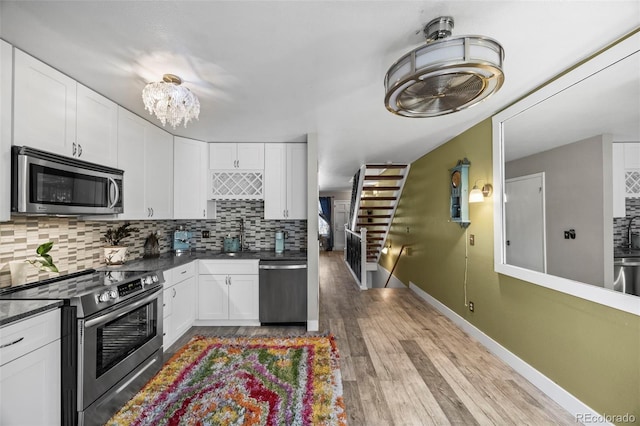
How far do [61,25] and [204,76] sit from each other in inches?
29.8

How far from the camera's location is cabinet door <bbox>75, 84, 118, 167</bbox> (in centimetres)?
209

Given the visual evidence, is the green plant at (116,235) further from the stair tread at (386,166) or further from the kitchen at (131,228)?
the stair tread at (386,166)

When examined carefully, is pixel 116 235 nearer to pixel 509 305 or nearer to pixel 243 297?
pixel 243 297

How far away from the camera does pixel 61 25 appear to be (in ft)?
4.80

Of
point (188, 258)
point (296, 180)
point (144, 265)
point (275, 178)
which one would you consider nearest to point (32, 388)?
point (144, 265)

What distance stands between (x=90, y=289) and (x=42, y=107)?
4.14 feet

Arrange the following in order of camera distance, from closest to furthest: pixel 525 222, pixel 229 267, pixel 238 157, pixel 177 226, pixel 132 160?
pixel 525 222
pixel 132 160
pixel 229 267
pixel 238 157
pixel 177 226

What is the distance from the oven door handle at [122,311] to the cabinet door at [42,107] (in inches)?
47.2

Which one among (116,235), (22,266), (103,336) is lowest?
(103,336)

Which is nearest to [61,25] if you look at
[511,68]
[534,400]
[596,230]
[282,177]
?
[282,177]

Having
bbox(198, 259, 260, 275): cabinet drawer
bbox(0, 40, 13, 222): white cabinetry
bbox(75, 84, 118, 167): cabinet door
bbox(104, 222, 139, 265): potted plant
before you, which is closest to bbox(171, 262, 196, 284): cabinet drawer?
bbox(198, 259, 260, 275): cabinet drawer

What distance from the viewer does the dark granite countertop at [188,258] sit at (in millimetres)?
2708

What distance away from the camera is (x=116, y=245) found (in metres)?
2.83

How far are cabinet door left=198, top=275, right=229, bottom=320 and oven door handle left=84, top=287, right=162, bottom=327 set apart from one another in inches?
35.2
